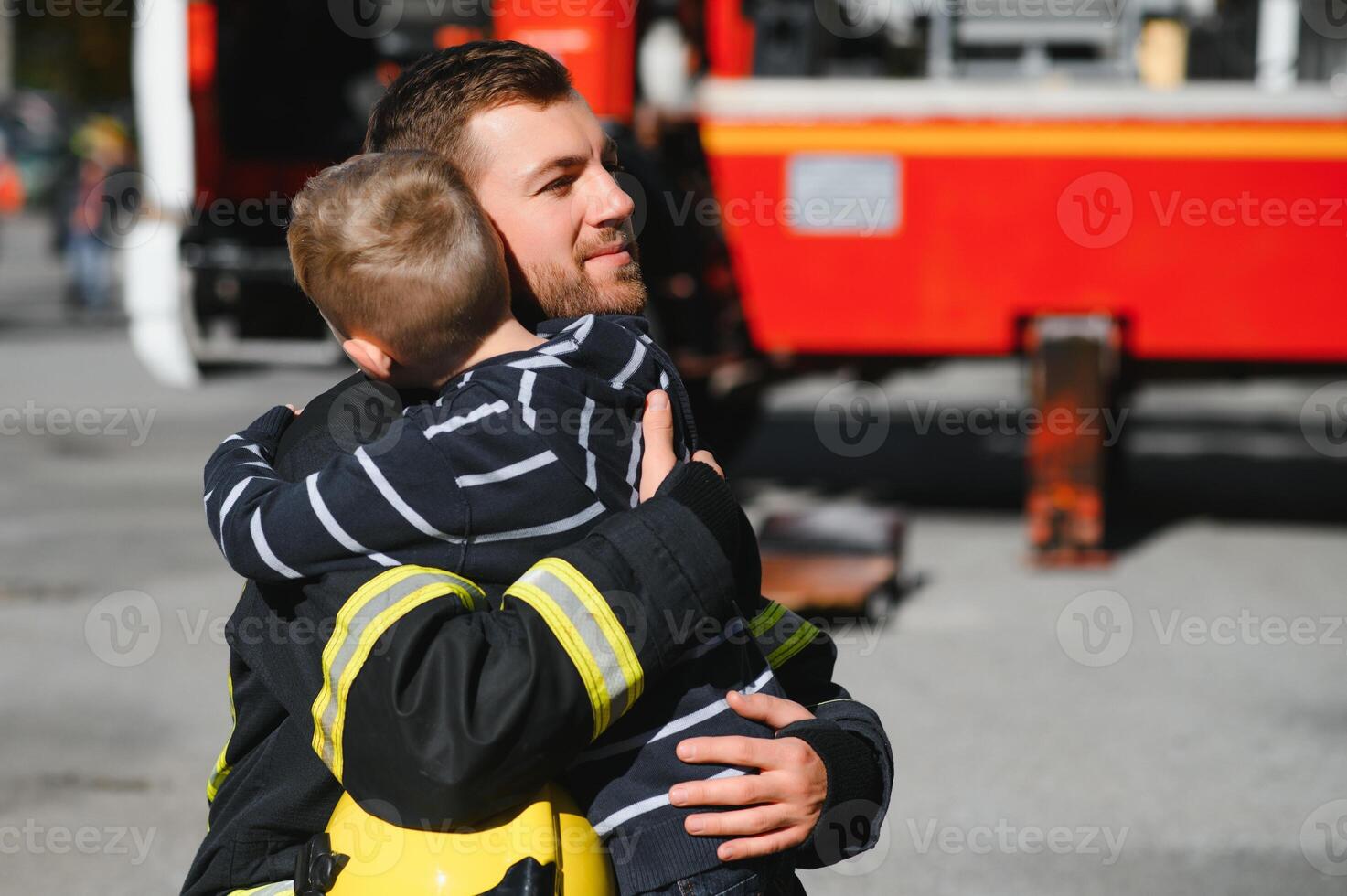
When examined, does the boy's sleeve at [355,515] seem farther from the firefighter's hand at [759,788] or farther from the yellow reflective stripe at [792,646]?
the yellow reflective stripe at [792,646]

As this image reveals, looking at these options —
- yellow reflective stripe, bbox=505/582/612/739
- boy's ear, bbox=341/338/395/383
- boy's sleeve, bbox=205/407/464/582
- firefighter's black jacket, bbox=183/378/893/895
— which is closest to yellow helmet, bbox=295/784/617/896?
firefighter's black jacket, bbox=183/378/893/895

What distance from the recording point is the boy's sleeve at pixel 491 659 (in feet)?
4.44

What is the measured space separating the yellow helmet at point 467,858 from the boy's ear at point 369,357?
0.43 meters

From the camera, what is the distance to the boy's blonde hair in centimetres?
146

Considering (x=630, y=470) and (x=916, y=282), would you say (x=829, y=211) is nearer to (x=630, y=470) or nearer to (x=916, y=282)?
(x=916, y=282)

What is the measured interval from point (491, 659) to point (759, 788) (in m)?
0.34

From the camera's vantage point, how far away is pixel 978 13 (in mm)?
7199

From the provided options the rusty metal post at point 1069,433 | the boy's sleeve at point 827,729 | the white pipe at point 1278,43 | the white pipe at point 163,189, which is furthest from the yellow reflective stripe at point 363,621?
the white pipe at point 163,189

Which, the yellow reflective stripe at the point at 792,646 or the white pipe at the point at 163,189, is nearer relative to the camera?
the yellow reflective stripe at the point at 792,646

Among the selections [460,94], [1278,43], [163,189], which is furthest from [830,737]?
[163,189]

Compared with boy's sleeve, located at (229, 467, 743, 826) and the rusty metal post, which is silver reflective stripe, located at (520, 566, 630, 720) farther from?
the rusty metal post

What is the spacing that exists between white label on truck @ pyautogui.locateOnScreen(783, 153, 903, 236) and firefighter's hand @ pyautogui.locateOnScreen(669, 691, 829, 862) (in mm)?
5497

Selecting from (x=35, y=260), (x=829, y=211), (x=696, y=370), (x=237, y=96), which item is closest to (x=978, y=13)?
(x=829, y=211)

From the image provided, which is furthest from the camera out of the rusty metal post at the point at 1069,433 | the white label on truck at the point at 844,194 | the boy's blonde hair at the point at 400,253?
the white label on truck at the point at 844,194
